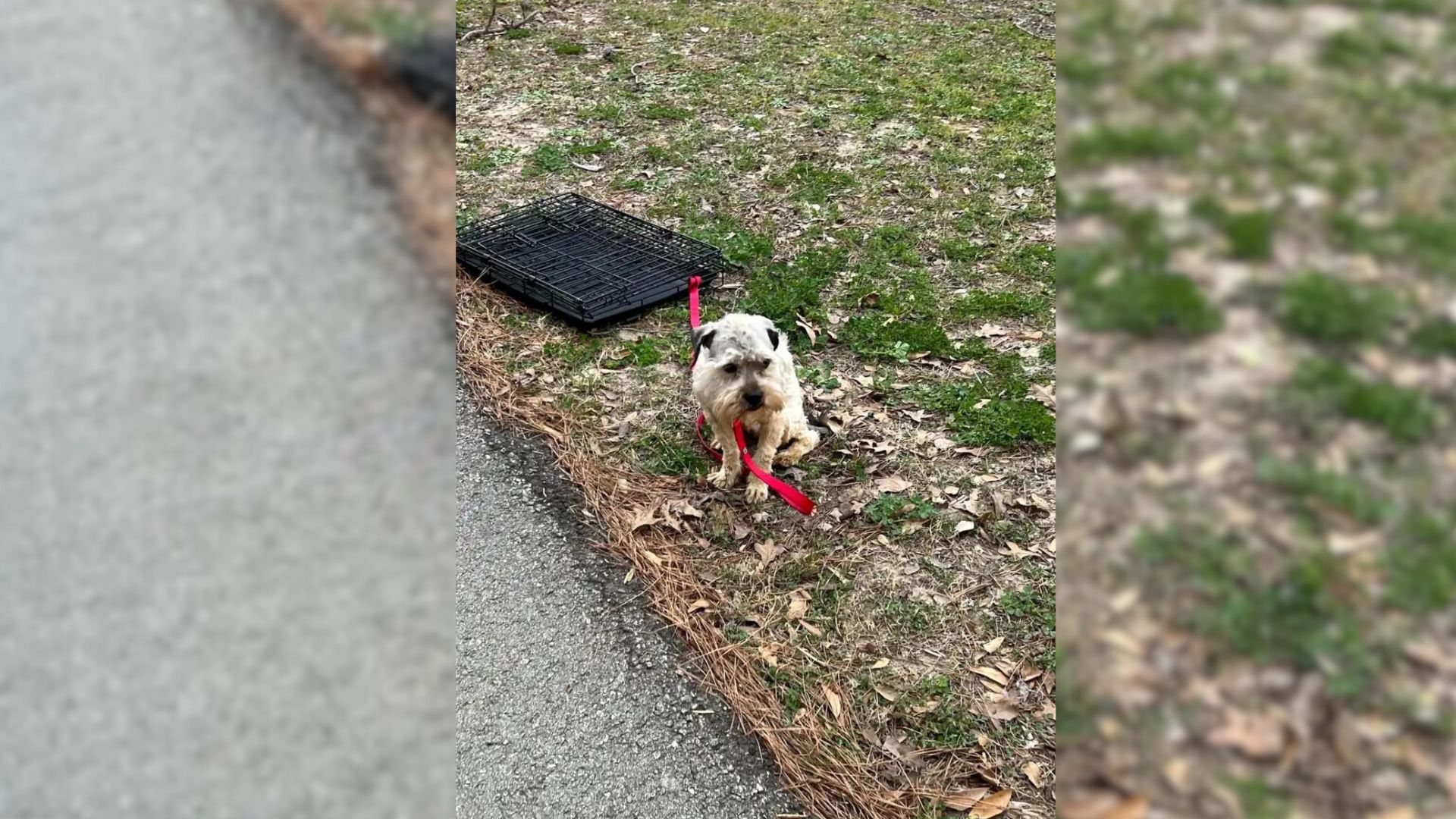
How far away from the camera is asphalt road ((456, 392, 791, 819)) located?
2.97m

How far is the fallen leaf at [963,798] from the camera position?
2.99m

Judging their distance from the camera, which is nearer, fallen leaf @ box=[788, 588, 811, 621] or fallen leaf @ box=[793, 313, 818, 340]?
fallen leaf @ box=[788, 588, 811, 621]

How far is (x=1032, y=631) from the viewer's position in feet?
12.5

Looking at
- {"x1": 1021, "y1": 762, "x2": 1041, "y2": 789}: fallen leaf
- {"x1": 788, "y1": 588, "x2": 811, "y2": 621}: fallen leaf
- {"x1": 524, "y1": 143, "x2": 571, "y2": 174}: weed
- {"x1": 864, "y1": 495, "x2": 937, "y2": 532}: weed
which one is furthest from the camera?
{"x1": 524, "y1": 143, "x2": 571, "y2": 174}: weed

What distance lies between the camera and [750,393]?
445cm

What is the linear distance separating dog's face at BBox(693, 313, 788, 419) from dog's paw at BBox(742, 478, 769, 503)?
454 millimetres
